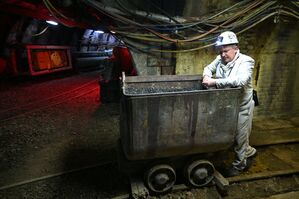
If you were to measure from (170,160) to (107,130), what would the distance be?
8.71ft

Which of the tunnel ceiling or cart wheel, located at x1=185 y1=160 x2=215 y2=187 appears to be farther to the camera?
the tunnel ceiling

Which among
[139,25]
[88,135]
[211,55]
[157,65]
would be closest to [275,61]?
[211,55]

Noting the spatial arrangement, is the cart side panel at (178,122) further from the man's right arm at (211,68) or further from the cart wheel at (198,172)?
the man's right arm at (211,68)

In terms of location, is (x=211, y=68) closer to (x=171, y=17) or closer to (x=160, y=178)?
(x=171, y=17)

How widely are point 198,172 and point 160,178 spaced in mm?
570

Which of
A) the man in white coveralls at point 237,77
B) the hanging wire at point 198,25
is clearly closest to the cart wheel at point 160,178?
the man in white coveralls at point 237,77

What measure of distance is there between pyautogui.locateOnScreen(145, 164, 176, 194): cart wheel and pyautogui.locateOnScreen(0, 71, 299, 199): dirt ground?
190 millimetres

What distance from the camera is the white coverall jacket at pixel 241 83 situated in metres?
3.00

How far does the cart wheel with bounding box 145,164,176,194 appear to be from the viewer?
9.96 feet

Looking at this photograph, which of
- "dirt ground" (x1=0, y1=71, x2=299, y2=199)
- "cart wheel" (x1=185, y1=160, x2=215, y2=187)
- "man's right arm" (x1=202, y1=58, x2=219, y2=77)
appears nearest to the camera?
"cart wheel" (x1=185, y1=160, x2=215, y2=187)

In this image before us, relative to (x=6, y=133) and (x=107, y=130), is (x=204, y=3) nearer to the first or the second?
(x=107, y=130)

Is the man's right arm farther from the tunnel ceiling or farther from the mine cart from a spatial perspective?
the tunnel ceiling

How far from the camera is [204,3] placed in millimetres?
4820

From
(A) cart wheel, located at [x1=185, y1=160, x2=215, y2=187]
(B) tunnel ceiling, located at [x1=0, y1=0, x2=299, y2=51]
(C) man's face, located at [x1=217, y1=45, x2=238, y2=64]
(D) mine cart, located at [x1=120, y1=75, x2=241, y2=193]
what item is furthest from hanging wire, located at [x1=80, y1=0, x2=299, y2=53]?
(A) cart wheel, located at [x1=185, y1=160, x2=215, y2=187]
